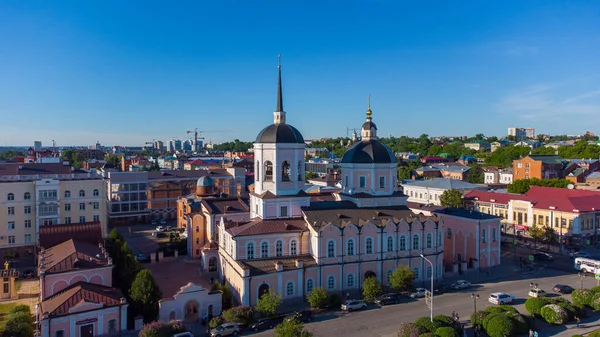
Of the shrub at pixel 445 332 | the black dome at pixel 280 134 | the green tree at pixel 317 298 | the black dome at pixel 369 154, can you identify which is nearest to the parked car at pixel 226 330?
the green tree at pixel 317 298

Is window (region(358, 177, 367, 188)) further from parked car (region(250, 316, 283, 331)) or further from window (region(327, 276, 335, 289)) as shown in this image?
parked car (region(250, 316, 283, 331))

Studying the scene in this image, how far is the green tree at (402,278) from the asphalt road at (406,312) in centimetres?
141

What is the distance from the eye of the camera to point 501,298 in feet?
108

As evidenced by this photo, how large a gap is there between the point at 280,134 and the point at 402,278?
14856 millimetres

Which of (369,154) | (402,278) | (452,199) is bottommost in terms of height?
(402,278)

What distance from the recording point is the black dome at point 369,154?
39.5 metres

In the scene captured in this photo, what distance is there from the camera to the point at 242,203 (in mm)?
46875

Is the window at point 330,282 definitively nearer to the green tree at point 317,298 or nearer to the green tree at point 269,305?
the green tree at point 317,298

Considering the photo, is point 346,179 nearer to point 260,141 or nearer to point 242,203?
point 260,141

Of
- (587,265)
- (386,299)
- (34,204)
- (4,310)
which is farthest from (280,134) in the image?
(587,265)

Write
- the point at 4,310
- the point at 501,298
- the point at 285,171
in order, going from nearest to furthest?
1. the point at 4,310
2. the point at 501,298
3. the point at 285,171

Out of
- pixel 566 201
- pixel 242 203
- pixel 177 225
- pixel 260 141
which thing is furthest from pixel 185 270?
pixel 566 201

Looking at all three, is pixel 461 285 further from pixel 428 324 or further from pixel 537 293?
pixel 428 324

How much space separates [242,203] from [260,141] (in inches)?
464
